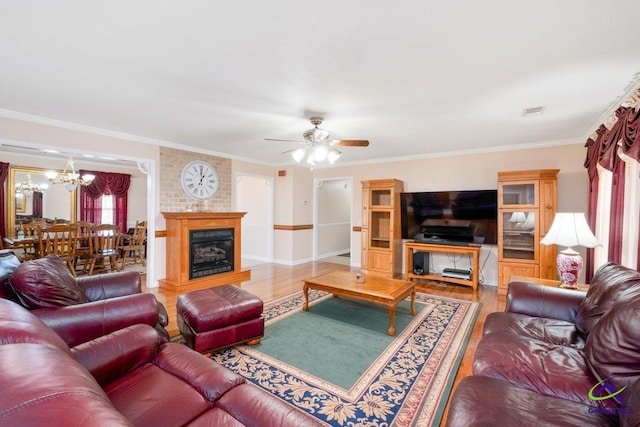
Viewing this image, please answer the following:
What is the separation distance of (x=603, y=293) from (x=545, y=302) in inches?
18.1

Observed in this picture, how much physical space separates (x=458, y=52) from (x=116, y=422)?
8.18ft

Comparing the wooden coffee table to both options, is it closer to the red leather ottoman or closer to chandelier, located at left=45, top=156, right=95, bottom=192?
the red leather ottoman

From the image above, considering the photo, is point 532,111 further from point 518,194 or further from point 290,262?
point 290,262

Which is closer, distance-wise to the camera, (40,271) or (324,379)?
(40,271)

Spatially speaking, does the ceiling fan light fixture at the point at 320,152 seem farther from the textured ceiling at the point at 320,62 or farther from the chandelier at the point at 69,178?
the chandelier at the point at 69,178

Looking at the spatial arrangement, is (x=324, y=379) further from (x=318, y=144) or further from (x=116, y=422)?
(x=318, y=144)

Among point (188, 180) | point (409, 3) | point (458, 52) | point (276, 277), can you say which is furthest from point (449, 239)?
point (188, 180)

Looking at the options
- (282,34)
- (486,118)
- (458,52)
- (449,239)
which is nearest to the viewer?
(282,34)

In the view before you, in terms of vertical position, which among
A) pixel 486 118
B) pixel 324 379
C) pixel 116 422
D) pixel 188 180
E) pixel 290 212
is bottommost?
pixel 324 379

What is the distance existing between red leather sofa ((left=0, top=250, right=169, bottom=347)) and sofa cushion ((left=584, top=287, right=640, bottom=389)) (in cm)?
269

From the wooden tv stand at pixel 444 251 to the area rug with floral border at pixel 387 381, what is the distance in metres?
1.59

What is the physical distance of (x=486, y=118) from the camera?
329 cm

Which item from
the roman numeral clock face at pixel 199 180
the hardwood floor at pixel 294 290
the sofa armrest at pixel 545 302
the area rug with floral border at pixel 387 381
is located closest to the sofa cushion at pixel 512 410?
the area rug with floral border at pixel 387 381

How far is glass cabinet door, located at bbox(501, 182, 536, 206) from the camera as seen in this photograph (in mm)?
4152
